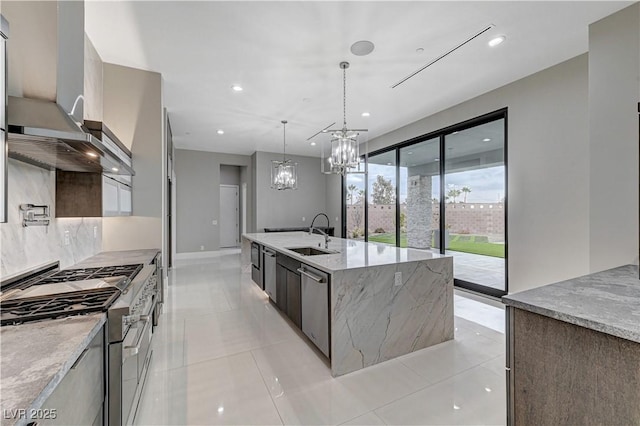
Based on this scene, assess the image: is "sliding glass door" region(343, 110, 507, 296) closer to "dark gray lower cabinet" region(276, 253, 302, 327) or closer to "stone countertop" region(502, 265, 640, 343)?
"stone countertop" region(502, 265, 640, 343)

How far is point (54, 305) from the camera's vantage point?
1353 millimetres

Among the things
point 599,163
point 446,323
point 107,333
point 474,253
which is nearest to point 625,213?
point 599,163

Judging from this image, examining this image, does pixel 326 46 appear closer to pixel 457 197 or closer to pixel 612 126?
pixel 612 126

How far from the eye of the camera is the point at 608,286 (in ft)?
4.66

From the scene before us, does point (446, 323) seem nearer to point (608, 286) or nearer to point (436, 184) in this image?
point (608, 286)

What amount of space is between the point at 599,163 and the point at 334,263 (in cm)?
270

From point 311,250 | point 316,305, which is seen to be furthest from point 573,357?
point 311,250

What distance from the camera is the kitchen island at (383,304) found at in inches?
87.9

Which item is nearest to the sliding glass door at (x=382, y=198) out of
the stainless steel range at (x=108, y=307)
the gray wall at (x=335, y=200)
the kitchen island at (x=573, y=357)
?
the gray wall at (x=335, y=200)

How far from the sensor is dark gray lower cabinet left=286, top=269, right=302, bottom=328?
9.56 feet

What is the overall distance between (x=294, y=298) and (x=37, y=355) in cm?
226

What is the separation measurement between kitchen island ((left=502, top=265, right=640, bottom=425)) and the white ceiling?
8.34 ft

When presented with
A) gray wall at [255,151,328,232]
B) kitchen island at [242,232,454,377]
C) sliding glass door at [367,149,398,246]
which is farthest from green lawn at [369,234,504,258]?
gray wall at [255,151,328,232]

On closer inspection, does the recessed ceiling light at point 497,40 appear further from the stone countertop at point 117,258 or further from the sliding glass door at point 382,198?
the stone countertop at point 117,258
